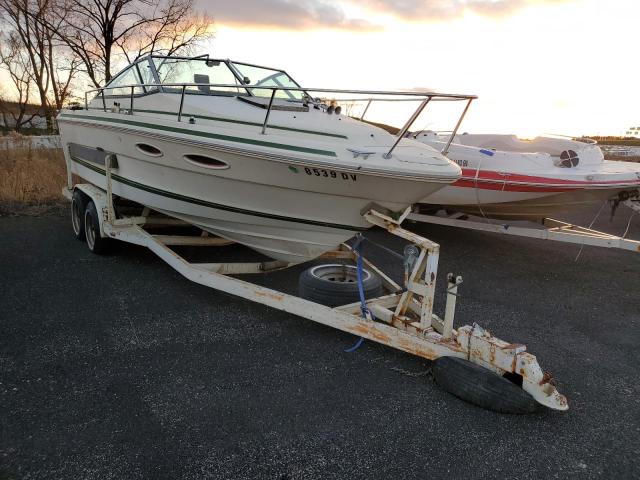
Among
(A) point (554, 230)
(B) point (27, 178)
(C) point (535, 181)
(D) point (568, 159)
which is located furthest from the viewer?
(B) point (27, 178)

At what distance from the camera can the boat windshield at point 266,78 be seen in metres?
5.17

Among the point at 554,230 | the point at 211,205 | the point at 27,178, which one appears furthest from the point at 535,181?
the point at 27,178

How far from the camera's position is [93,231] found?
5.58 meters

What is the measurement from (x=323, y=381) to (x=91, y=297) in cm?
248

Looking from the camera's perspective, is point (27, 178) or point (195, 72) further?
point (27, 178)

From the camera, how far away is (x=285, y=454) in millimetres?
2529

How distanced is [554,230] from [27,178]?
8.63 meters

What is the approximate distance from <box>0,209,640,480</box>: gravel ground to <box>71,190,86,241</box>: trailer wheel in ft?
3.28

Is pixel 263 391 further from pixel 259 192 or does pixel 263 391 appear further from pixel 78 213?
pixel 78 213

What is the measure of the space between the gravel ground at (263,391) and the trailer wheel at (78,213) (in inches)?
39.4

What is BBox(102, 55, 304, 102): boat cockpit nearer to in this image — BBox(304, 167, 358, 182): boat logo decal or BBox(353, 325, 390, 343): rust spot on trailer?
BBox(304, 167, 358, 182): boat logo decal

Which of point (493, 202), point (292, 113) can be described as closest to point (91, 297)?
point (292, 113)

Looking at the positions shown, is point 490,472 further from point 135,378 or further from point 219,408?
point 135,378

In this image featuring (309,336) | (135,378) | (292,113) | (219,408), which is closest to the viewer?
A: (219,408)
